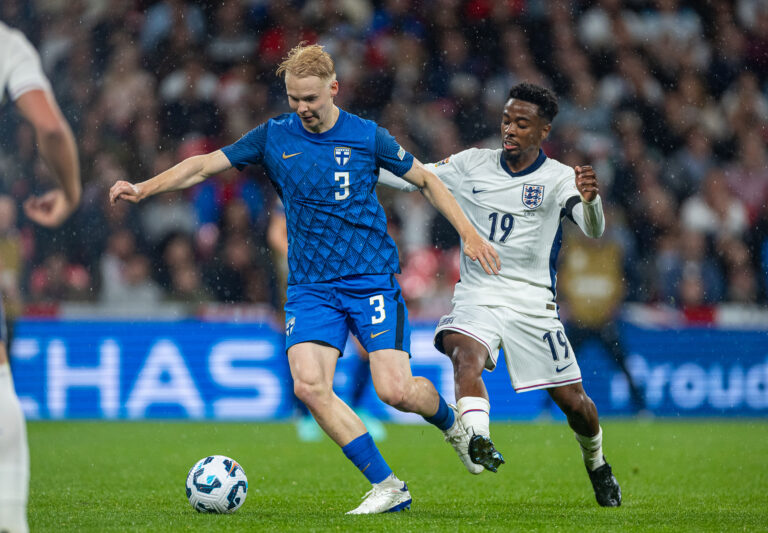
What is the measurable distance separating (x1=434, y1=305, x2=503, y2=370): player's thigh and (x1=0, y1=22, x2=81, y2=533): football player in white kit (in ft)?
8.78

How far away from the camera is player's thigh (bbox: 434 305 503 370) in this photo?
576 cm

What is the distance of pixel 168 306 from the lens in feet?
38.0

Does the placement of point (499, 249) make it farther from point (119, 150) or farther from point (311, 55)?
point (119, 150)

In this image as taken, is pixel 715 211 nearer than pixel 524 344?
No

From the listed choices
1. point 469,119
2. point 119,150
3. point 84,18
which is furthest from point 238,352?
point 84,18

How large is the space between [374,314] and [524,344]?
3.09 ft

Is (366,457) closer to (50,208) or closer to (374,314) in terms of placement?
(374,314)

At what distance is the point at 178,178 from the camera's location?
5180 mm

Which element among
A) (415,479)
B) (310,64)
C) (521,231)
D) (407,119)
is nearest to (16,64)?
(310,64)

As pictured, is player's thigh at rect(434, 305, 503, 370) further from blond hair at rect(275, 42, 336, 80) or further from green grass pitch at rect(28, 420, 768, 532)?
blond hair at rect(275, 42, 336, 80)

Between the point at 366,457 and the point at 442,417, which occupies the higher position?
the point at 442,417

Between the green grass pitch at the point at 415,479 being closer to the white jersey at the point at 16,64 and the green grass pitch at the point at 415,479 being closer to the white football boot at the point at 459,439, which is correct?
the white football boot at the point at 459,439

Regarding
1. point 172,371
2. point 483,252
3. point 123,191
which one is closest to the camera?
point 123,191

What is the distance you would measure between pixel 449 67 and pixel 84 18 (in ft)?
14.2
